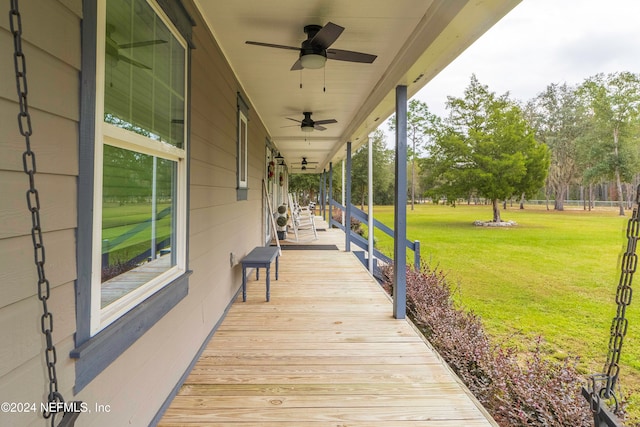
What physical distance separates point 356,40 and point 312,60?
1.81 ft

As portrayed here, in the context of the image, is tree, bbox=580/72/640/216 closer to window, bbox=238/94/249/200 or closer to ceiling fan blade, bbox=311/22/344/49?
ceiling fan blade, bbox=311/22/344/49

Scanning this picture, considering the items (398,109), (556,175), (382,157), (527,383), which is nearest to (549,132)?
(556,175)

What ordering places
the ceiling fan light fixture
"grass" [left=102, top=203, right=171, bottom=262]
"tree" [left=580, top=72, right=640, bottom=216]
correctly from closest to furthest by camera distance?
"grass" [left=102, top=203, right=171, bottom=262], the ceiling fan light fixture, "tree" [left=580, top=72, right=640, bottom=216]

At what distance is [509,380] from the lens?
6.98 feet

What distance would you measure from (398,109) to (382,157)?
1052 inches

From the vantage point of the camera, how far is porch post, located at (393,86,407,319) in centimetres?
326

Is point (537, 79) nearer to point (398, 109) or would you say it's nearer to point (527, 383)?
point (398, 109)

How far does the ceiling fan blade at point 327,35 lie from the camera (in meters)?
2.28

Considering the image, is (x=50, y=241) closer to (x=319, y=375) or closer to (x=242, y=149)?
(x=319, y=375)

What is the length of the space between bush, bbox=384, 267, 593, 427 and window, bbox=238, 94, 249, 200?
265 centimetres

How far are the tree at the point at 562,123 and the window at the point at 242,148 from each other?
4.75 m

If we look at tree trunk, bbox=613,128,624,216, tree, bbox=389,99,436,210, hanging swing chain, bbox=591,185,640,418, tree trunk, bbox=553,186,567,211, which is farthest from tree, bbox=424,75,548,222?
hanging swing chain, bbox=591,185,640,418

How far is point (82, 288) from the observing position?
1139mm

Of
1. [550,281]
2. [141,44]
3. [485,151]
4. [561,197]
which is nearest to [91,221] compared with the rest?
[141,44]
